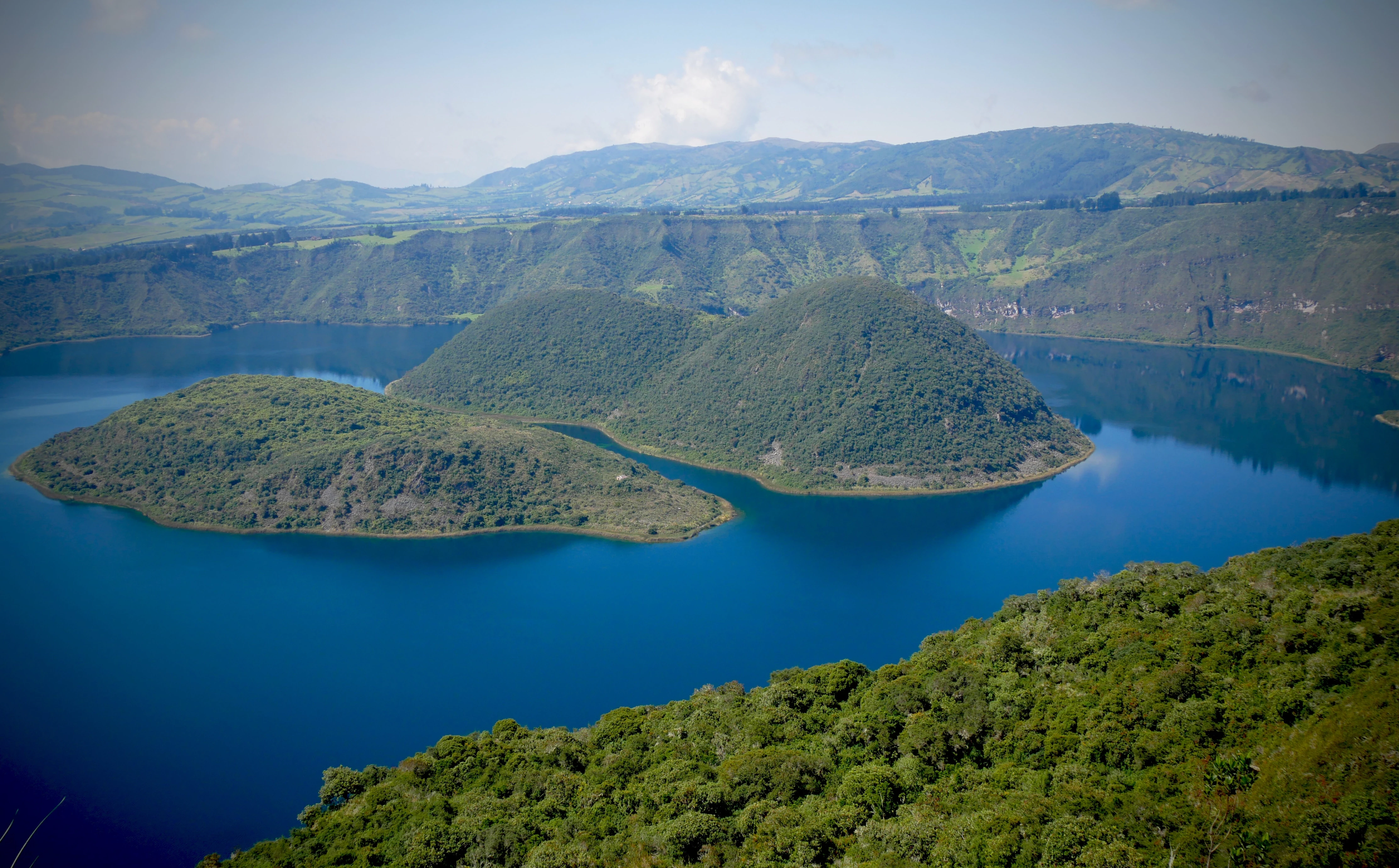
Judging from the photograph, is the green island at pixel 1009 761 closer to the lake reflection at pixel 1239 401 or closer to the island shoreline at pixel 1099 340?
the lake reflection at pixel 1239 401

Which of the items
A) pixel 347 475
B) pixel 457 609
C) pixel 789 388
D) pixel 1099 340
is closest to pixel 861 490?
pixel 789 388

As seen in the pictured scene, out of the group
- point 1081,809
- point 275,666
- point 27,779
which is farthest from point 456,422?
point 1081,809

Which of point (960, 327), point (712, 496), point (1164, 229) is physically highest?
point (1164, 229)

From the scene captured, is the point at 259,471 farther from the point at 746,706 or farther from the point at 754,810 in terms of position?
the point at 754,810

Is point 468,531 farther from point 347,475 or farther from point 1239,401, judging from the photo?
point 1239,401

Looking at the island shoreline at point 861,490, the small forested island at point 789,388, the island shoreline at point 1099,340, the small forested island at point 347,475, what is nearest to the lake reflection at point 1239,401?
the island shoreline at point 1099,340
